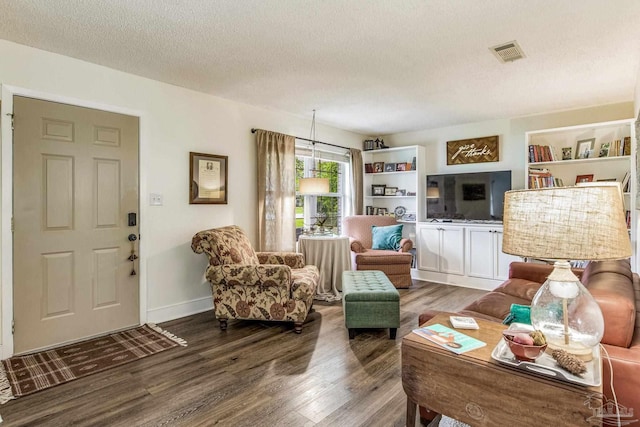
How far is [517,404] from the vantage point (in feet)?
4.07

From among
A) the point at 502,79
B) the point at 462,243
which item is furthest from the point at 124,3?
the point at 462,243

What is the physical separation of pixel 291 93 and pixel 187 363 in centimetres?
279

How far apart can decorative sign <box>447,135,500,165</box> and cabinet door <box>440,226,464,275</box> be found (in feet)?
3.58

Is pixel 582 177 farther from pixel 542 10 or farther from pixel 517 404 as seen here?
pixel 517 404

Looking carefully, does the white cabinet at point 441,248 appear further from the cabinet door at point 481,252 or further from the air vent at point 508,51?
the air vent at point 508,51

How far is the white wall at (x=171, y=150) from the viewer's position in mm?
2891

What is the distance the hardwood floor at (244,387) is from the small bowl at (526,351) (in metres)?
0.85

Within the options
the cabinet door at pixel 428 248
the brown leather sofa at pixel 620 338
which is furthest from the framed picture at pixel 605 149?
the brown leather sofa at pixel 620 338

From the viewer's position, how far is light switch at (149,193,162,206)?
11.0 feet

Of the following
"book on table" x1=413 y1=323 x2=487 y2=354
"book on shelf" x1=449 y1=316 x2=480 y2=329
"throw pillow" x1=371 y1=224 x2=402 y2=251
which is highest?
"throw pillow" x1=371 y1=224 x2=402 y2=251

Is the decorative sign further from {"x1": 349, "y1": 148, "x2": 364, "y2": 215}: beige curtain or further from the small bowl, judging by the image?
the small bowl

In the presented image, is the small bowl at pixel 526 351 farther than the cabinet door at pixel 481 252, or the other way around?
the cabinet door at pixel 481 252

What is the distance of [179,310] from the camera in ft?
11.7

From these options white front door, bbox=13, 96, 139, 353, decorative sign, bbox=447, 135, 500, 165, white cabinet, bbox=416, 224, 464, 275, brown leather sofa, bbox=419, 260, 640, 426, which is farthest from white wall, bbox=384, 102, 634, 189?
white front door, bbox=13, 96, 139, 353
